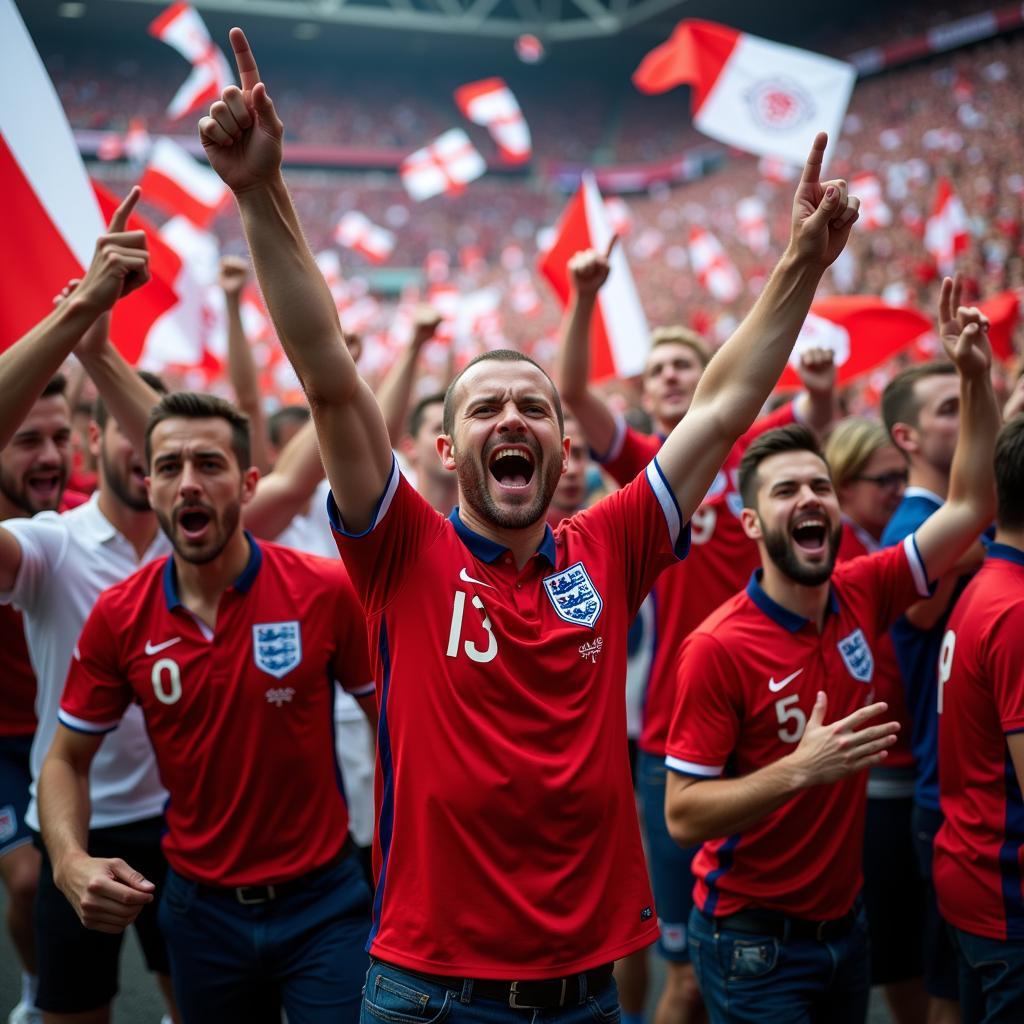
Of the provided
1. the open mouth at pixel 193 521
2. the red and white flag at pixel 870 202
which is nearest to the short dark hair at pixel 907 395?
the open mouth at pixel 193 521

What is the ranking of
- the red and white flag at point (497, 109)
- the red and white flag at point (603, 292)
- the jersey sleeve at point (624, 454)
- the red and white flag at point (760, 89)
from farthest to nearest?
the red and white flag at point (497, 109), the red and white flag at point (760, 89), the red and white flag at point (603, 292), the jersey sleeve at point (624, 454)

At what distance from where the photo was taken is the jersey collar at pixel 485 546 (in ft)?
7.51

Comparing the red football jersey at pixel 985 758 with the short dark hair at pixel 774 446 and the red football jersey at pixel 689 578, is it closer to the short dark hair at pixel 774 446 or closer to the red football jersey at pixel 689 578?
the short dark hair at pixel 774 446

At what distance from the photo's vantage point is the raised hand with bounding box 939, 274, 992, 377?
119 inches

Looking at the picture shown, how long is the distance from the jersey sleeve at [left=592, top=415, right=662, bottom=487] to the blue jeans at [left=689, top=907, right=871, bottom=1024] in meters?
1.75

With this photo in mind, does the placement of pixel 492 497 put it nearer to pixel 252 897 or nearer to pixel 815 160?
pixel 815 160

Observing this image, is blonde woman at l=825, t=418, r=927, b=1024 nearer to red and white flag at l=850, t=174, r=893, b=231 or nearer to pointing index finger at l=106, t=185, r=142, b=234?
pointing index finger at l=106, t=185, r=142, b=234

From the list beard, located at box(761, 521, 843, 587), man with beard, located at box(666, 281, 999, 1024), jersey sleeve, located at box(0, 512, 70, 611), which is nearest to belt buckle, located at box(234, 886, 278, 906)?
man with beard, located at box(666, 281, 999, 1024)

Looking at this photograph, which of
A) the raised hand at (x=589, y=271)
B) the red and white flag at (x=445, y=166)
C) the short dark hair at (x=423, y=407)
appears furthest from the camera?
the red and white flag at (x=445, y=166)

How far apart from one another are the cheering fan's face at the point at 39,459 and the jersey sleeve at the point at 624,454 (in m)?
1.90

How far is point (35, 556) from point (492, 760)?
183 centimetres

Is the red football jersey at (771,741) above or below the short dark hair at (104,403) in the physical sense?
below

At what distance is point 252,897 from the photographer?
276 centimetres

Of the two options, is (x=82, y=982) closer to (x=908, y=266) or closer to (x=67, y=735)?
(x=67, y=735)
